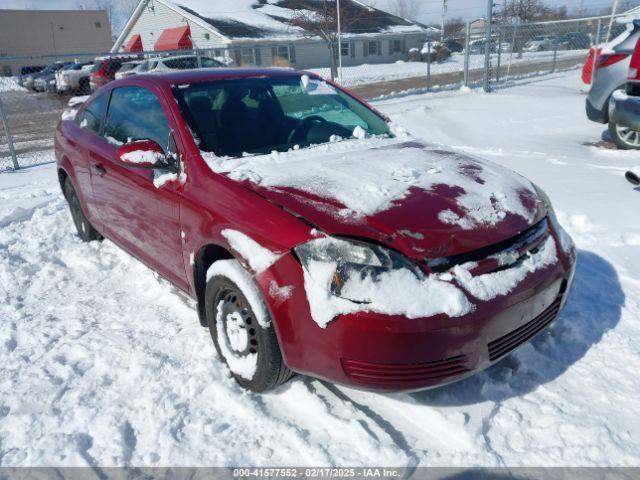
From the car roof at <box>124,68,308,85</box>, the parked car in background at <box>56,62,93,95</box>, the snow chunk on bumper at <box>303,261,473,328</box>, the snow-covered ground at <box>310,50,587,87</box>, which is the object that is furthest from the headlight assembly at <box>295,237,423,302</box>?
the parked car in background at <box>56,62,93,95</box>

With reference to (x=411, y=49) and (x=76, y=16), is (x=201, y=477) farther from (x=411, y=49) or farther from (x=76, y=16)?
→ (x=76, y=16)

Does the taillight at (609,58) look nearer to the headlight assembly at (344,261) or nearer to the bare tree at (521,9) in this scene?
the headlight assembly at (344,261)

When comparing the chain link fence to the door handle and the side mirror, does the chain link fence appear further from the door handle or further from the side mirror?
the side mirror

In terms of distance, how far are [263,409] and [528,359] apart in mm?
1444

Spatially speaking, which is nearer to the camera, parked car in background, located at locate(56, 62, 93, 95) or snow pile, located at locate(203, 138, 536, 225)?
snow pile, located at locate(203, 138, 536, 225)

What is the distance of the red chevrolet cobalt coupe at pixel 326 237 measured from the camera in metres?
2.11

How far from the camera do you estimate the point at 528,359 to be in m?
2.78

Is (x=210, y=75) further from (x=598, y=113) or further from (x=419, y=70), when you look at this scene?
(x=419, y=70)

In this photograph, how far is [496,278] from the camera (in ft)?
7.33

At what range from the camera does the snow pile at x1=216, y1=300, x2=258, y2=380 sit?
2559mm

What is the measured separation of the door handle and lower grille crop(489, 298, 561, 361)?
9.71ft

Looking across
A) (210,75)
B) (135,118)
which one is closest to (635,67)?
(210,75)

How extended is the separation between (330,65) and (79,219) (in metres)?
17.5

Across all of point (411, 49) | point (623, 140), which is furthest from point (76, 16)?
point (623, 140)
